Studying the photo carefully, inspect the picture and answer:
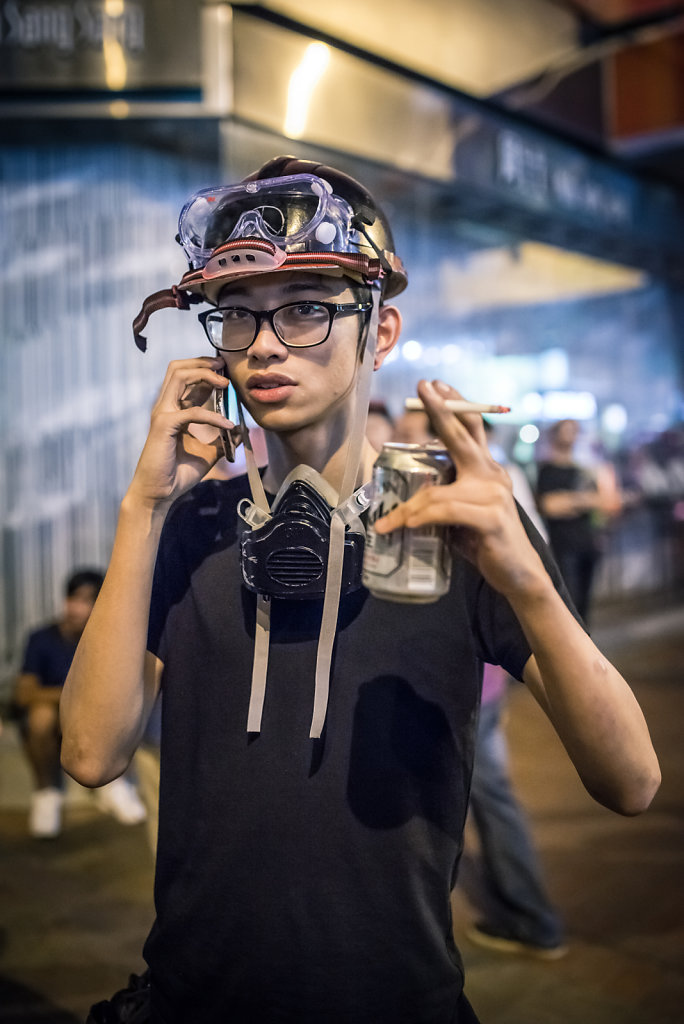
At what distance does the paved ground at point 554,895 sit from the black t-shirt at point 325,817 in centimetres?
204

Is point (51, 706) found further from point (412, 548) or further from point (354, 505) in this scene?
point (412, 548)

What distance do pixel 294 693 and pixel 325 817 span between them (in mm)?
183

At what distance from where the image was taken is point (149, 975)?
4.79 ft

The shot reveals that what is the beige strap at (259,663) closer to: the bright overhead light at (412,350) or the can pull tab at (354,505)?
the can pull tab at (354,505)

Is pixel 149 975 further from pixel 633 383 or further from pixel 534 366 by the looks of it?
pixel 633 383

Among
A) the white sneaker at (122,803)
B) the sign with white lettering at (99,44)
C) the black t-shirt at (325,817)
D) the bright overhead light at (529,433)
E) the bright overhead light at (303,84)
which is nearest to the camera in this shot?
the black t-shirt at (325,817)

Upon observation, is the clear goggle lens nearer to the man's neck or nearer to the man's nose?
the man's nose

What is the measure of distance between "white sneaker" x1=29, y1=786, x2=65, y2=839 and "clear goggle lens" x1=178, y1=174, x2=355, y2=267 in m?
3.93

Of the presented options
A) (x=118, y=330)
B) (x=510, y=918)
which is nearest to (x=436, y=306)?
(x=118, y=330)

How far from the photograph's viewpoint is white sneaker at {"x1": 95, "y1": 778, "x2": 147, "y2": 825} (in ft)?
15.9

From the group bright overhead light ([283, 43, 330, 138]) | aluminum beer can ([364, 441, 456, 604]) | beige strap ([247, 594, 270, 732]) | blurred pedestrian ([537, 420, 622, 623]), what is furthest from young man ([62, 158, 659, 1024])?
blurred pedestrian ([537, 420, 622, 623])

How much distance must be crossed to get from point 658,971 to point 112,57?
530cm

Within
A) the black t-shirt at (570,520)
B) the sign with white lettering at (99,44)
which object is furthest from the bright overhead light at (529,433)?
the sign with white lettering at (99,44)

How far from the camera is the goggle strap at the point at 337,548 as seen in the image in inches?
52.8
